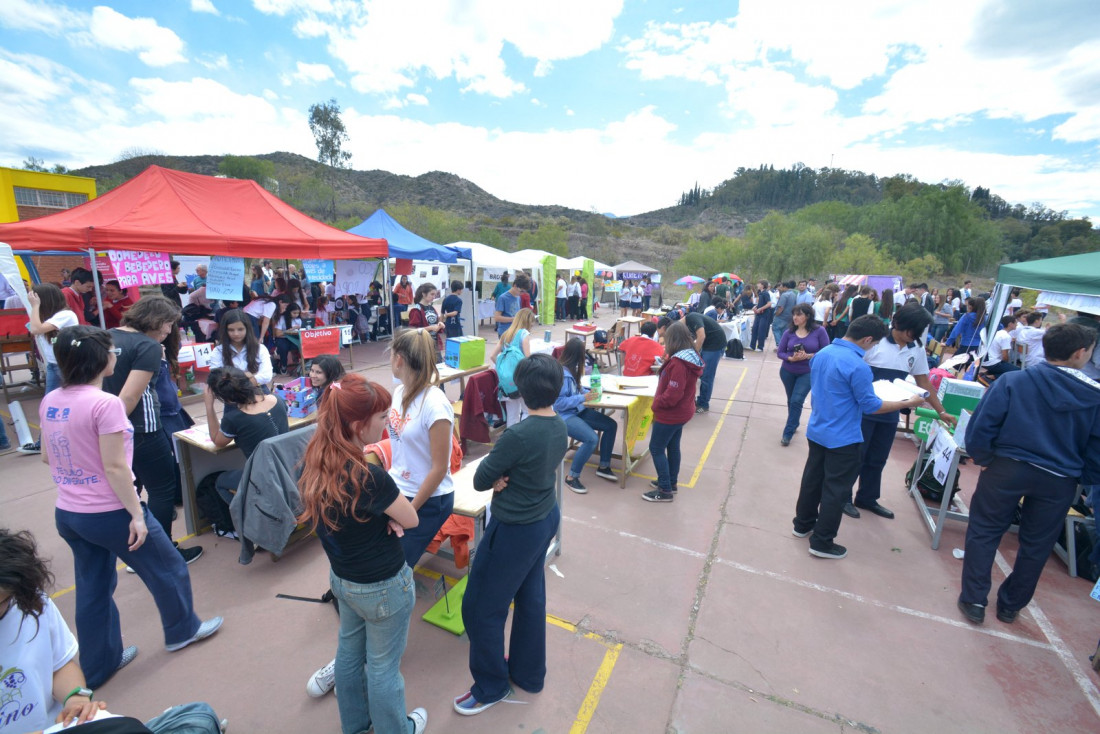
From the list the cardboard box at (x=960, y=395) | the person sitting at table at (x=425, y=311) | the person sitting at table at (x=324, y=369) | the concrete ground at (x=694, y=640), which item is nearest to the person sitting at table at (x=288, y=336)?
the person sitting at table at (x=425, y=311)

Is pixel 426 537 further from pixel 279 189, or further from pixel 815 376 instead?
pixel 279 189

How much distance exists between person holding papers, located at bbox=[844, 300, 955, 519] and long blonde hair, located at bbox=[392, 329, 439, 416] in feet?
13.4

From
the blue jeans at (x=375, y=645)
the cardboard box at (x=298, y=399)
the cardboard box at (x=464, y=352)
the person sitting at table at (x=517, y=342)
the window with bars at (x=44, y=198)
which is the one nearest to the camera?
the blue jeans at (x=375, y=645)

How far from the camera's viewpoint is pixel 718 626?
3.07m

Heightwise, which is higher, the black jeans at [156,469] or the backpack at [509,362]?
the backpack at [509,362]

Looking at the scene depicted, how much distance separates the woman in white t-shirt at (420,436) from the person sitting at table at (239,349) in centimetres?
248

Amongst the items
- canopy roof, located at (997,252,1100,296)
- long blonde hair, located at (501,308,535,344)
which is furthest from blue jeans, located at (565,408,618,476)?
canopy roof, located at (997,252,1100,296)

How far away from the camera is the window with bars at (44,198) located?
1831 centimetres

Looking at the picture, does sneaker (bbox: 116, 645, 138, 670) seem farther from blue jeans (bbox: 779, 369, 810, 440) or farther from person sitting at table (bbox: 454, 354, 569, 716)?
blue jeans (bbox: 779, 369, 810, 440)

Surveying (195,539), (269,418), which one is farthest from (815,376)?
(195,539)

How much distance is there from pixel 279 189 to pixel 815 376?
66373mm

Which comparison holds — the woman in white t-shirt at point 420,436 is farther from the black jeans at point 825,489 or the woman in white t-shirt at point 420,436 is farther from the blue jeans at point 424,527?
the black jeans at point 825,489

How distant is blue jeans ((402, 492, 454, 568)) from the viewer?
2.43m

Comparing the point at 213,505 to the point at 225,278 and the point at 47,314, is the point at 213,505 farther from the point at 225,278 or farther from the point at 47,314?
the point at 225,278
